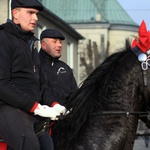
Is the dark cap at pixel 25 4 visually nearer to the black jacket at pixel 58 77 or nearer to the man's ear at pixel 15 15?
the man's ear at pixel 15 15

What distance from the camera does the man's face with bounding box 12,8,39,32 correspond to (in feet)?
12.4

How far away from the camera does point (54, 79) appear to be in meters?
5.47

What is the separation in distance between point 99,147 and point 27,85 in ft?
2.87

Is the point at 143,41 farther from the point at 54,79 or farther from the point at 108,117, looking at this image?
the point at 54,79

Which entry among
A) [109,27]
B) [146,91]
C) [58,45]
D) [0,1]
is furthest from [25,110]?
[109,27]

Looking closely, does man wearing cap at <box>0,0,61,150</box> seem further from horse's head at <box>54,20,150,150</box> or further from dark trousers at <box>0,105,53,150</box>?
horse's head at <box>54,20,150,150</box>

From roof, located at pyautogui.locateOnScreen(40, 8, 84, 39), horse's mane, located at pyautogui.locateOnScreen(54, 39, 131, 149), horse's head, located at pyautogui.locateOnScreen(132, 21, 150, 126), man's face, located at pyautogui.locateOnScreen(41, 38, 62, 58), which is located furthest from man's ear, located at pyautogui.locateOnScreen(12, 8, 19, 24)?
roof, located at pyautogui.locateOnScreen(40, 8, 84, 39)

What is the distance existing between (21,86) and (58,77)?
1.83 meters

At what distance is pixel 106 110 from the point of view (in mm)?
4125

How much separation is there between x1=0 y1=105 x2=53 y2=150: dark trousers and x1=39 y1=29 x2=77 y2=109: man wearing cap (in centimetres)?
170

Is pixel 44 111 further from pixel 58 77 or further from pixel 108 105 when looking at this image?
pixel 58 77

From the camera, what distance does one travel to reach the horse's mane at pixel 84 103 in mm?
4065

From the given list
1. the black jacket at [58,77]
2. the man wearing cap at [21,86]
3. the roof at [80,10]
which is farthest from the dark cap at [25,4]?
the roof at [80,10]

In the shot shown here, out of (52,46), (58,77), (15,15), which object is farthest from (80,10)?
(15,15)
